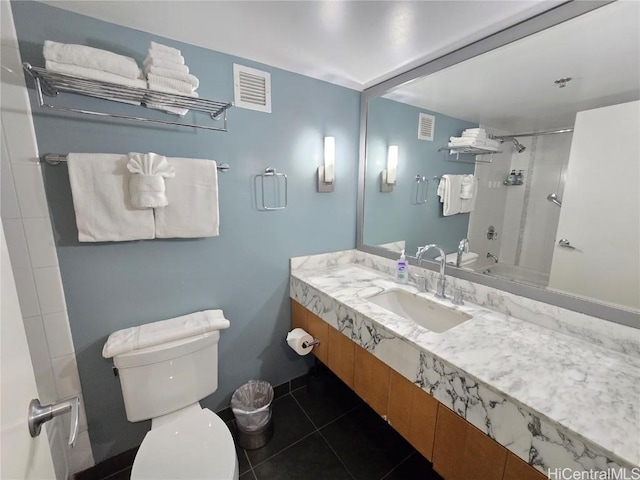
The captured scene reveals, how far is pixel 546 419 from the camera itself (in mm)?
703

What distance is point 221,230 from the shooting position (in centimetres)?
153

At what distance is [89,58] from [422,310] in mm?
1901

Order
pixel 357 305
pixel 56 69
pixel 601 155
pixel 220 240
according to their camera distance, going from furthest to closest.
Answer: pixel 220 240
pixel 357 305
pixel 601 155
pixel 56 69

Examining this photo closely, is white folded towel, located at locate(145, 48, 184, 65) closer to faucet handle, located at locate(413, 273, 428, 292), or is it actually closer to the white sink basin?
the white sink basin

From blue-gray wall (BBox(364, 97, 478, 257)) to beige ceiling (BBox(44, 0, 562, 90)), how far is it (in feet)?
1.33

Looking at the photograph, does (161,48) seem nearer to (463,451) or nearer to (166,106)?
(166,106)

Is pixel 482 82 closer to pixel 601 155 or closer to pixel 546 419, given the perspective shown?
pixel 601 155

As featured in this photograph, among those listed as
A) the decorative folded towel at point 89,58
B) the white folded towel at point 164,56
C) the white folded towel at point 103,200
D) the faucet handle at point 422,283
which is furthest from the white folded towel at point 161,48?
the faucet handle at point 422,283

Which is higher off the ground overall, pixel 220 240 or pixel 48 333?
pixel 220 240

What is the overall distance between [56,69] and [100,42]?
0.31 metres

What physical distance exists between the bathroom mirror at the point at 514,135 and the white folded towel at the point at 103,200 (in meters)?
1.50

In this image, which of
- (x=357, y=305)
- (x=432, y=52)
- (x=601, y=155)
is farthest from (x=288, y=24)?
(x=601, y=155)

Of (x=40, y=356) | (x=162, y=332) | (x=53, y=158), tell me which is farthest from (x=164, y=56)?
(x=40, y=356)

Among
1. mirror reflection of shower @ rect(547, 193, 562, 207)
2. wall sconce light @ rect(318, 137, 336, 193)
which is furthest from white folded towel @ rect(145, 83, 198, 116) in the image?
mirror reflection of shower @ rect(547, 193, 562, 207)
